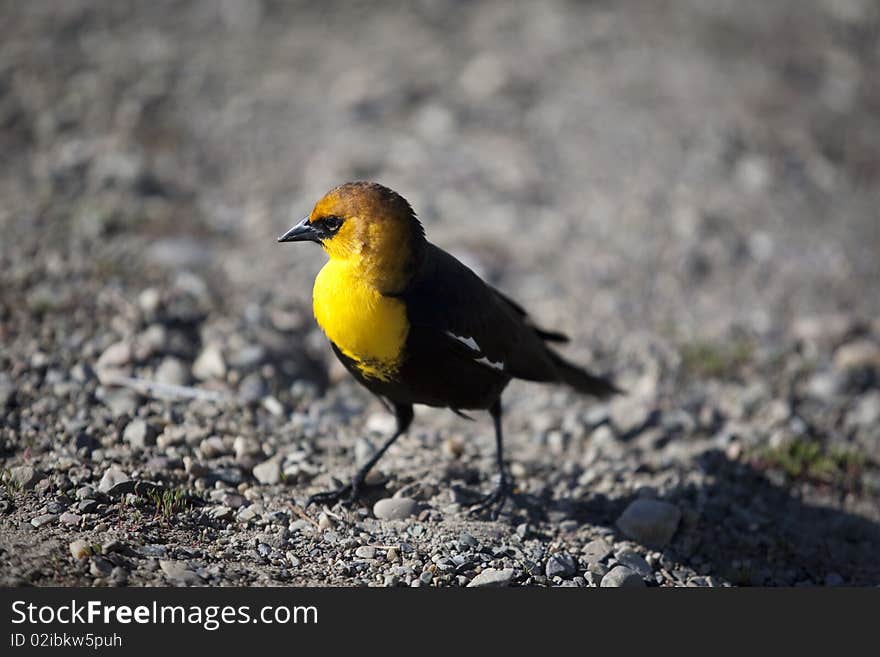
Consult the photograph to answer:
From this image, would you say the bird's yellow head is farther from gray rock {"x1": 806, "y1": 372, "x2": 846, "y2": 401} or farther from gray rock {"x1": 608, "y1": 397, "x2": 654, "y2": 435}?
gray rock {"x1": 806, "y1": 372, "x2": 846, "y2": 401}

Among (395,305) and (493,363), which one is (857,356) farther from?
(395,305)

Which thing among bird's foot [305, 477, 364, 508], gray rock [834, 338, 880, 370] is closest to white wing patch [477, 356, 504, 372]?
bird's foot [305, 477, 364, 508]

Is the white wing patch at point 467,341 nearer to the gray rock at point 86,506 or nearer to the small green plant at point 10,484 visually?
the gray rock at point 86,506

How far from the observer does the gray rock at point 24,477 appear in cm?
448

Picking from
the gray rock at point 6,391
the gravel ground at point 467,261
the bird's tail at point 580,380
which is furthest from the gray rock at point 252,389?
the bird's tail at point 580,380

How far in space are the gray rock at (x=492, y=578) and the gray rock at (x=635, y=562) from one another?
683mm

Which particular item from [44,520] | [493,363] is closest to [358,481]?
[493,363]

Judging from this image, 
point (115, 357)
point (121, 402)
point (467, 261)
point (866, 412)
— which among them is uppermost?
point (467, 261)

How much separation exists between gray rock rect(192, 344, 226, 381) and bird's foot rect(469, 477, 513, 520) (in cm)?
181

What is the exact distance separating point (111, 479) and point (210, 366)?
142cm

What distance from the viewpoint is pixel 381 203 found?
4.40m

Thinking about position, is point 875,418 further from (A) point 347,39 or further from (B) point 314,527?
(A) point 347,39

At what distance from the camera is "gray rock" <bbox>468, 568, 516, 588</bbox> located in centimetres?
432

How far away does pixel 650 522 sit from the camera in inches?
201
